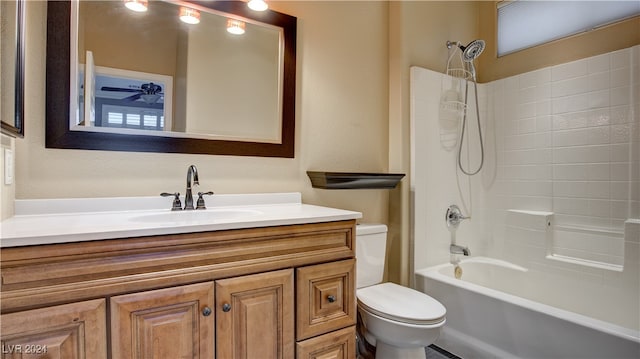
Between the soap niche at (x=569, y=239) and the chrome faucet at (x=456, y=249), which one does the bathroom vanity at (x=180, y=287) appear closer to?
the chrome faucet at (x=456, y=249)

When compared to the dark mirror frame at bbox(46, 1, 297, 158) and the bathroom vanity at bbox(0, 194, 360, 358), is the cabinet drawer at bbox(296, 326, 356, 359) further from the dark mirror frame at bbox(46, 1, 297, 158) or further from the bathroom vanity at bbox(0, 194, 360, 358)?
the dark mirror frame at bbox(46, 1, 297, 158)

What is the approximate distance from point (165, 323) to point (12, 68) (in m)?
1.01

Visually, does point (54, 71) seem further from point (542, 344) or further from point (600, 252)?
point (600, 252)

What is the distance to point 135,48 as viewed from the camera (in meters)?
1.50

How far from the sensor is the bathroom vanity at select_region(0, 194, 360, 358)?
85 centimetres

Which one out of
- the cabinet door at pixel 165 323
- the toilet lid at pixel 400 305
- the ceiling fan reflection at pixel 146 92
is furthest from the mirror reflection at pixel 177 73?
the toilet lid at pixel 400 305

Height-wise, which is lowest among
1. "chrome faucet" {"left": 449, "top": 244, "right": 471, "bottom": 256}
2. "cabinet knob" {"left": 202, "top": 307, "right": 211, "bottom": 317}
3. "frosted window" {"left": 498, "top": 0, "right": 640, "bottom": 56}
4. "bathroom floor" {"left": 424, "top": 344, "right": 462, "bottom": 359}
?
"bathroom floor" {"left": 424, "top": 344, "right": 462, "bottom": 359}

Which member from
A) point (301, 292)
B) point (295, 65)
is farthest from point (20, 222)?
point (295, 65)

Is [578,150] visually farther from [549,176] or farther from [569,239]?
[569,239]

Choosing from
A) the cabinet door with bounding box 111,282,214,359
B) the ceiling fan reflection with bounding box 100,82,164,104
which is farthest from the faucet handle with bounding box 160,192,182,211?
the cabinet door with bounding box 111,282,214,359

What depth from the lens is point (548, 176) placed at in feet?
7.55

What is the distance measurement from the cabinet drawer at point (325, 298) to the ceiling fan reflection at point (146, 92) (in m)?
1.04

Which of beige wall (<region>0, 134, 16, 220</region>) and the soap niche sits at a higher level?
beige wall (<region>0, 134, 16, 220</region>)

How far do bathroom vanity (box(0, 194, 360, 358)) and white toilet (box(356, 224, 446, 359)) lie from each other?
0.25 metres
